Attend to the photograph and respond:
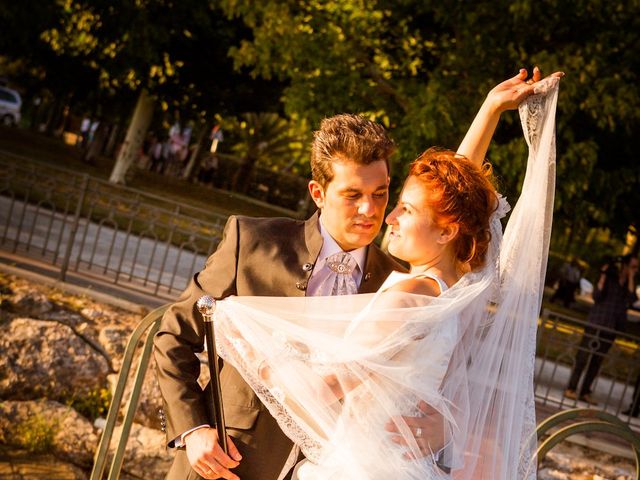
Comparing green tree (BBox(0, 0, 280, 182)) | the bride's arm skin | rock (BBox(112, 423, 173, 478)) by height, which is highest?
green tree (BBox(0, 0, 280, 182))

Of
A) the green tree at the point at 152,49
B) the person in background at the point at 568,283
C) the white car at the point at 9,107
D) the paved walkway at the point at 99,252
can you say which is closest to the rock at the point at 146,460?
the paved walkway at the point at 99,252

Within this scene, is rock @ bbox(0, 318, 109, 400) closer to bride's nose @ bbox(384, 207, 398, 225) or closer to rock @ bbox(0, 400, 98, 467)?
rock @ bbox(0, 400, 98, 467)

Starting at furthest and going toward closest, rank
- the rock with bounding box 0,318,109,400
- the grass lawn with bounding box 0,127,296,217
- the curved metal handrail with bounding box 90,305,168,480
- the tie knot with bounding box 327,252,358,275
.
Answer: the grass lawn with bounding box 0,127,296,217 → the rock with bounding box 0,318,109,400 → the curved metal handrail with bounding box 90,305,168,480 → the tie knot with bounding box 327,252,358,275

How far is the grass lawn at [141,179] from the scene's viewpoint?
27656 millimetres

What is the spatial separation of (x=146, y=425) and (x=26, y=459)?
3.11 ft

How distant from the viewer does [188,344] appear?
2896mm

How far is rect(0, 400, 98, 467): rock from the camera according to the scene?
Answer: 688 cm

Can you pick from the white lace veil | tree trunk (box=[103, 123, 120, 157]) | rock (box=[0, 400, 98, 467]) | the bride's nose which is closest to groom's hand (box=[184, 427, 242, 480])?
the white lace veil

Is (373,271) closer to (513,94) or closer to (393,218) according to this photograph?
(393,218)

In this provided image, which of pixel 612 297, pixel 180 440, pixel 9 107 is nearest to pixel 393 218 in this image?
pixel 180 440

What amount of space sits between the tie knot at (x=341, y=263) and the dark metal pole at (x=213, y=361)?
19.2 inches

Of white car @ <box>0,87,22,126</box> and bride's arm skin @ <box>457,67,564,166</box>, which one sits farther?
white car @ <box>0,87,22,126</box>

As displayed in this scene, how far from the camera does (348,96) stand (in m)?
13.1

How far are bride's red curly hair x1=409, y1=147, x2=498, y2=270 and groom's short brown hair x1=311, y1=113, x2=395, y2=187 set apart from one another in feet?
0.60
